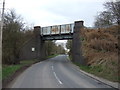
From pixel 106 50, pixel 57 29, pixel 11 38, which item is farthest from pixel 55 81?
pixel 57 29

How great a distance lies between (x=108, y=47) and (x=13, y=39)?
2593cm

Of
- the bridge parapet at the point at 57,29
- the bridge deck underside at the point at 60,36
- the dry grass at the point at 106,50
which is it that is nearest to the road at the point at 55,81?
the dry grass at the point at 106,50

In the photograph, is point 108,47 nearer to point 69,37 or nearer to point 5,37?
point 5,37

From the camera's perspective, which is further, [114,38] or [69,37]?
[69,37]

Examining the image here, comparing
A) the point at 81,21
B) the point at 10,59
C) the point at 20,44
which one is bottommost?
the point at 10,59

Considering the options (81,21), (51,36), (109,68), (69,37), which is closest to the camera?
(109,68)

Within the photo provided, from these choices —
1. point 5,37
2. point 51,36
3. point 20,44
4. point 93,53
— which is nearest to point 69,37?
point 51,36

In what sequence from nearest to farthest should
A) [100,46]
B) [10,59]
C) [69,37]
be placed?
1. [100,46]
2. [10,59]
3. [69,37]

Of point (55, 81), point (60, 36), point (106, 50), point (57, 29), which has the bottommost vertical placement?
point (55, 81)

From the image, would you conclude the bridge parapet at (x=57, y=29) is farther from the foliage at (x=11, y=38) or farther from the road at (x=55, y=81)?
the road at (x=55, y=81)

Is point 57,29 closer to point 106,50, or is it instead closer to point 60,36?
point 60,36

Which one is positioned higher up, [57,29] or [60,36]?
[57,29]

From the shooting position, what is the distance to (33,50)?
6500 centimetres

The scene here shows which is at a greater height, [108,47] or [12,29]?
[12,29]
